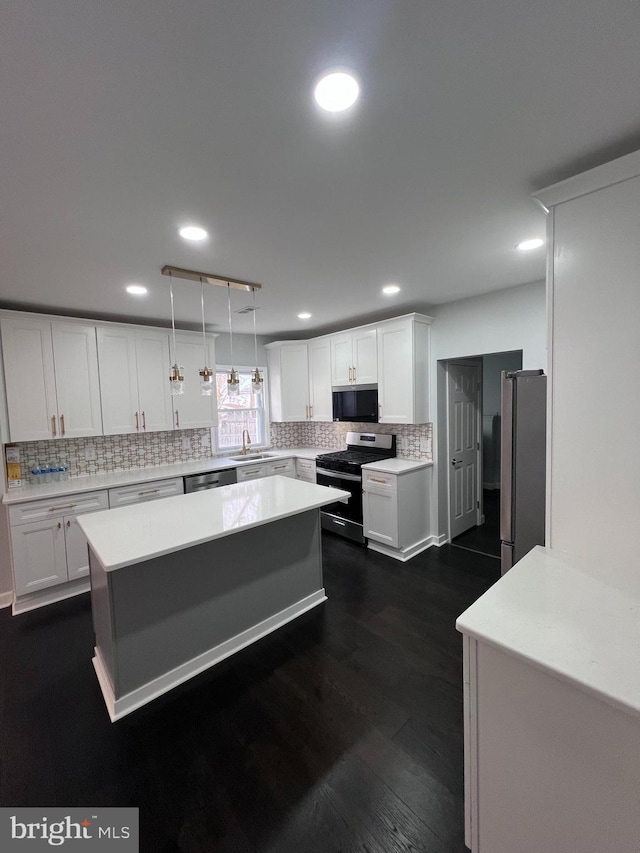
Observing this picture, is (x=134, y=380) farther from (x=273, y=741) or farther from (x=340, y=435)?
(x=273, y=741)

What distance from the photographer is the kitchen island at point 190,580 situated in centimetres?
190

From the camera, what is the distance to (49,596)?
3053mm

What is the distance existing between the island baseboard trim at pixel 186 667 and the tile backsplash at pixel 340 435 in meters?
2.08

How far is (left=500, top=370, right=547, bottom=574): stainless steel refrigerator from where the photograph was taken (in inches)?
76.0

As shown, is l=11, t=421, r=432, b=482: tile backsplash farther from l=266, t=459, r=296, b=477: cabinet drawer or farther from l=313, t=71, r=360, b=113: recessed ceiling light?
l=313, t=71, r=360, b=113: recessed ceiling light

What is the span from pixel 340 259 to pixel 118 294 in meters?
1.90

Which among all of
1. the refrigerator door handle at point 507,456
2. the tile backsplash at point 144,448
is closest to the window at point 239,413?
the tile backsplash at point 144,448

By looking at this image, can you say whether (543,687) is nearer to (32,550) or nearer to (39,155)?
(39,155)

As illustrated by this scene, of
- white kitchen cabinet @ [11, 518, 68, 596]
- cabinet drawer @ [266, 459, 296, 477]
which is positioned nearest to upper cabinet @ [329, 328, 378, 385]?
cabinet drawer @ [266, 459, 296, 477]

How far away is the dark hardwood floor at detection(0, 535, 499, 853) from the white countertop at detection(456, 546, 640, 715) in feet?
2.97

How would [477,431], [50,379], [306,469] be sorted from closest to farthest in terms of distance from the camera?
[50,379] → [477,431] → [306,469]

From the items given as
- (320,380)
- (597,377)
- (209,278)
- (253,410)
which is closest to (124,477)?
(253,410)

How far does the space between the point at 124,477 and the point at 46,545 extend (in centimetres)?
84

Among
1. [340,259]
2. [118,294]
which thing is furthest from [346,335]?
[118,294]
